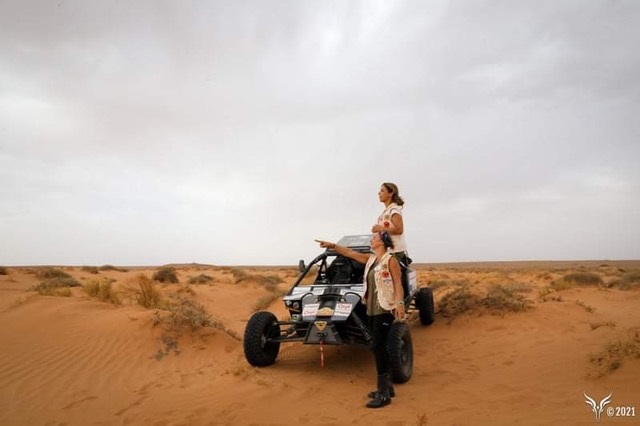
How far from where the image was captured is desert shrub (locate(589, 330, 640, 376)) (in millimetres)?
5164

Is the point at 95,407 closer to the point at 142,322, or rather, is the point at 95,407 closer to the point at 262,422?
the point at 262,422

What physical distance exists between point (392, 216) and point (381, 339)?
1.54 meters

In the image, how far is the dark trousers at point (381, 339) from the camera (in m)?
5.11

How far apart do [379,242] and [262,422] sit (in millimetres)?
2420

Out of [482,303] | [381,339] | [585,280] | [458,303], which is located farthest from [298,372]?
[585,280]

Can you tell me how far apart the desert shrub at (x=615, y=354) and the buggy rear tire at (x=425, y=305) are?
150 inches

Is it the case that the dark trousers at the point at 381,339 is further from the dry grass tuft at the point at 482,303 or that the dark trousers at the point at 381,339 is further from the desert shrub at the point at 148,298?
the desert shrub at the point at 148,298

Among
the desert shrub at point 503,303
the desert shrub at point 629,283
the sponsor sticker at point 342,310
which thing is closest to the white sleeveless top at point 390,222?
the sponsor sticker at point 342,310

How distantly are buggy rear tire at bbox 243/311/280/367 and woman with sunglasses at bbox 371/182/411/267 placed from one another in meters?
2.56

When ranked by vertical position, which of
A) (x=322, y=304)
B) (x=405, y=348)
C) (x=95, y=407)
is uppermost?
(x=322, y=304)

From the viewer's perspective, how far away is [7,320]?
826cm

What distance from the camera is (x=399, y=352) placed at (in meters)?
5.72

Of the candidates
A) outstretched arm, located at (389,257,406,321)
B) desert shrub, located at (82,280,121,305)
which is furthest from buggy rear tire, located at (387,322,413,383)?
desert shrub, located at (82,280,121,305)

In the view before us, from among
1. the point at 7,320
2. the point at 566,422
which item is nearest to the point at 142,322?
the point at 7,320
